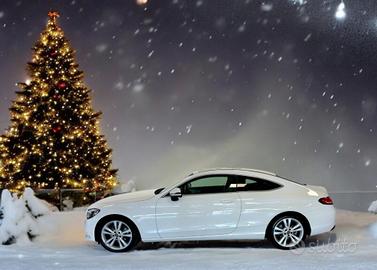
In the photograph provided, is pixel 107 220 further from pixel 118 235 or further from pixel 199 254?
pixel 199 254

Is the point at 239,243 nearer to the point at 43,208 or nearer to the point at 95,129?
the point at 43,208

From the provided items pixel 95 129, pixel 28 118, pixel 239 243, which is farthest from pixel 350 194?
pixel 28 118

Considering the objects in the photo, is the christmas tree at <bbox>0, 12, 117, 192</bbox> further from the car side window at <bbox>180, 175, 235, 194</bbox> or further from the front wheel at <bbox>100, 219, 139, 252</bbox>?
the car side window at <bbox>180, 175, 235, 194</bbox>

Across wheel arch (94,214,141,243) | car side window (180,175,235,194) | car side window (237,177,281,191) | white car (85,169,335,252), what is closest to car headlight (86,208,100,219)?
white car (85,169,335,252)

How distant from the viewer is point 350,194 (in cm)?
1778

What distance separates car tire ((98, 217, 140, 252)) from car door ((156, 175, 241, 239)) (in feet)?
1.64

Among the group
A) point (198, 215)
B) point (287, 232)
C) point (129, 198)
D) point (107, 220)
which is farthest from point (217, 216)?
point (107, 220)

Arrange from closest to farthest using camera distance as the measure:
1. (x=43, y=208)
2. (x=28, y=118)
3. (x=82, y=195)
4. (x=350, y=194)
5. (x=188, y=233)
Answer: (x=188, y=233)
(x=43, y=208)
(x=350, y=194)
(x=82, y=195)
(x=28, y=118)

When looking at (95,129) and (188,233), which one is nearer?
(188,233)

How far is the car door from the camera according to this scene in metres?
9.52

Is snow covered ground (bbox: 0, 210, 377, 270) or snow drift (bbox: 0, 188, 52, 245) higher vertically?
snow drift (bbox: 0, 188, 52, 245)

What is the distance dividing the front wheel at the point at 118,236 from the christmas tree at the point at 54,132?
12662mm

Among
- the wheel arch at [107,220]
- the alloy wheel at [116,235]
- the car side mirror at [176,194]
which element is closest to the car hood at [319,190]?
the car side mirror at [176,194]

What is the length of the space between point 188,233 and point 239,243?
1.36 meters
